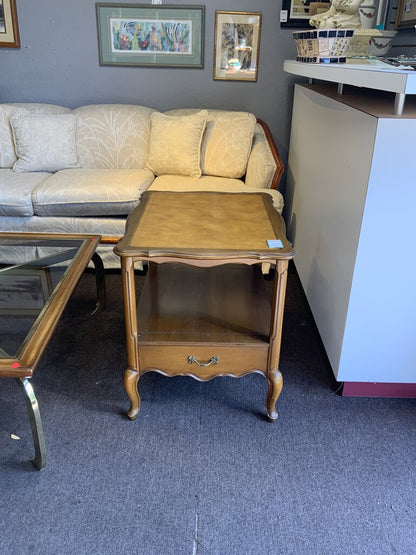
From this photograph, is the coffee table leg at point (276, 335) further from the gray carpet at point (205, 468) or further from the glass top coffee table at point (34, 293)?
the glass top coffee table at point (34, 293)

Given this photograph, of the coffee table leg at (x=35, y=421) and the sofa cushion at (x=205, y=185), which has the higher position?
the sofa cushion at (x=205, y=185)

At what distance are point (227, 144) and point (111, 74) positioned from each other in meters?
0.99

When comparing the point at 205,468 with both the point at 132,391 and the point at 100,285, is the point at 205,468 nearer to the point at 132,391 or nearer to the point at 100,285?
the point at 132,391

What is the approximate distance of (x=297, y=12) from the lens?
2.87 meters

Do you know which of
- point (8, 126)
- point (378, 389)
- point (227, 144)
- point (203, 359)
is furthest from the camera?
point (8, 126)

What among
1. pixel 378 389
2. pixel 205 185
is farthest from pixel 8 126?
pixel 378 389

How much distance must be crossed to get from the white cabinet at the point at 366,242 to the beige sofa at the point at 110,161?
651mm

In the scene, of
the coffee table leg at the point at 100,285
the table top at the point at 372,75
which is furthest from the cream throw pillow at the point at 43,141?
the table top at the point at 372,75

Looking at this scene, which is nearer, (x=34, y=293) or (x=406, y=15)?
(x=34, y=293)

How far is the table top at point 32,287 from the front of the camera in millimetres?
1388

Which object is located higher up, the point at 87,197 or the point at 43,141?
the point at 43,141

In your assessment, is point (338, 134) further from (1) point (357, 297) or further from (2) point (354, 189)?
(1) point (357, 297)

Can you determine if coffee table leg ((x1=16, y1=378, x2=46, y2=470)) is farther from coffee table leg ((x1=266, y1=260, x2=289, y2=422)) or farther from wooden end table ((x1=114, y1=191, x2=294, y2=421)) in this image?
coffee table leg ((x1=266, y1=260, x2=289, y2=422))

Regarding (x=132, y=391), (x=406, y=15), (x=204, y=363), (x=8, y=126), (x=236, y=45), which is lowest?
(x=132, y=391)
